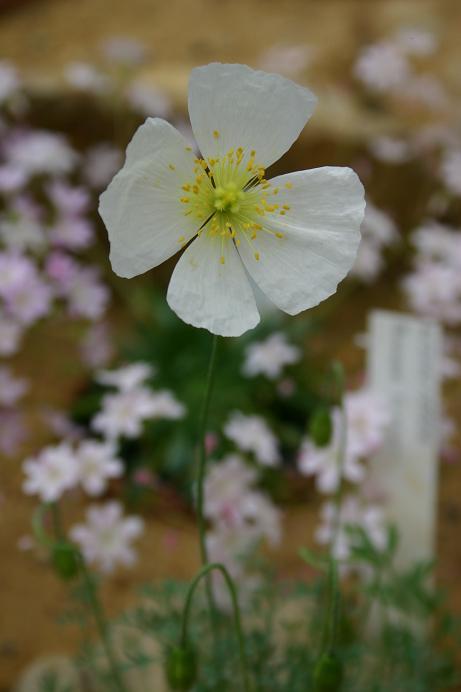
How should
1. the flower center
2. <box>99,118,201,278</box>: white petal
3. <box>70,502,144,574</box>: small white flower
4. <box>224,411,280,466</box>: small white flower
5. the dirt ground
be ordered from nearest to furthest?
<box>99,118,201,278</box>: white petal < the flower center < <box>70,502,144,574</box>: small white flower < <box>224,411,280,466</box>: small white flower < the dirt ground

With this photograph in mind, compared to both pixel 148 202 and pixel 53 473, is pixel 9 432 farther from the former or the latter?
pixel 148 202

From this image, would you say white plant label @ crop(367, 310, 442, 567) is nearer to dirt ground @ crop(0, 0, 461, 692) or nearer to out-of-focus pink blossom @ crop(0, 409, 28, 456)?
dirt ground @ crop(0, 0, 461, 692)

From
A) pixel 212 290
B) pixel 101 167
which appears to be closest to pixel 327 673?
pixel 212 290

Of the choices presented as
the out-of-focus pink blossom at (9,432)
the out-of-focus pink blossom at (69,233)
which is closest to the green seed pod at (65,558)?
the out-of-focus pink blossom at (9,432)

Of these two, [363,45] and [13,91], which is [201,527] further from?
[363,45]

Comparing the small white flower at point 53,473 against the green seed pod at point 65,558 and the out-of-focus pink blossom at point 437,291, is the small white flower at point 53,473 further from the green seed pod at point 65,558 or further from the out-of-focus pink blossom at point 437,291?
the out-of-focus pink blossom at point 437,291

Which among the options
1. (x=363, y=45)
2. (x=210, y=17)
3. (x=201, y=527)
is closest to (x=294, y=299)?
(x=201, y=527)

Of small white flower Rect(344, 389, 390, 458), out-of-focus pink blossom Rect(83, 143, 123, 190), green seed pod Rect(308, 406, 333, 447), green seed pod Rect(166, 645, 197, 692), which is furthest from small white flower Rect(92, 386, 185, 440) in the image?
out-of-focus pink blossom Rect(83, 143, 123, 190)
